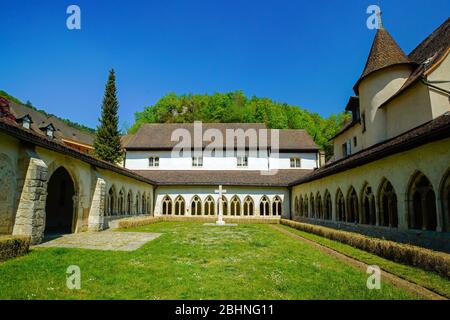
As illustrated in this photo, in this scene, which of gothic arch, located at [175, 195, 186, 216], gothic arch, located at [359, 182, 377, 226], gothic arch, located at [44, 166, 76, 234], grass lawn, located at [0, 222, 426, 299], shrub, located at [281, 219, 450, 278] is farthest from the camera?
gothic arch, located at [175, 195, 186, 216]

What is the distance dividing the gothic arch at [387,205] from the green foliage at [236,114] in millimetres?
44309

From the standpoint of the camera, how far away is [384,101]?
57.0ft

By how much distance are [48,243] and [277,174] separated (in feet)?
76.7

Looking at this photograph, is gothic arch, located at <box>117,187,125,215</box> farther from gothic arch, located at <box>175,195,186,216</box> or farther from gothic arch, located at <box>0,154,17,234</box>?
gothic arch, located at <box>0,154,17,234</box>

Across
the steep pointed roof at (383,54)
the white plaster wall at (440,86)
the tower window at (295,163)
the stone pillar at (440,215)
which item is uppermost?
the steep pointed roof at (383,54)

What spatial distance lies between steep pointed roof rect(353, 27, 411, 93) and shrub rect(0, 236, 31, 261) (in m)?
19.3

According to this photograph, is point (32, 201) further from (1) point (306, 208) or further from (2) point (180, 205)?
(1) point (306, 208)

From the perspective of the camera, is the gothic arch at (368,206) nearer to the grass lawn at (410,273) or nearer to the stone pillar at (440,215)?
the grass lawn at (410,273)

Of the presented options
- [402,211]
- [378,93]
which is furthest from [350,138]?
[402,211]

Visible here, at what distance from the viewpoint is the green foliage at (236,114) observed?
58062mm

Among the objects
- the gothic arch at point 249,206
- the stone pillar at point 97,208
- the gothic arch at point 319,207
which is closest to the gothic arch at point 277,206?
the gothic arch at point 249,206

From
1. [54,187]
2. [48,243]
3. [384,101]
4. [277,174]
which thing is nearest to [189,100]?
[277,174]

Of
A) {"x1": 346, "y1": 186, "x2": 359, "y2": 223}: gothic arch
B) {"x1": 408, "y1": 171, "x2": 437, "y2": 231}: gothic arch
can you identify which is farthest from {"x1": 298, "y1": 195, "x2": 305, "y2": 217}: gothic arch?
{"x1": 408, "y1": 171, "x2": 437, "y2": 231}: gothic arch

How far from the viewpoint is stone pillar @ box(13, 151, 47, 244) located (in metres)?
10.1
